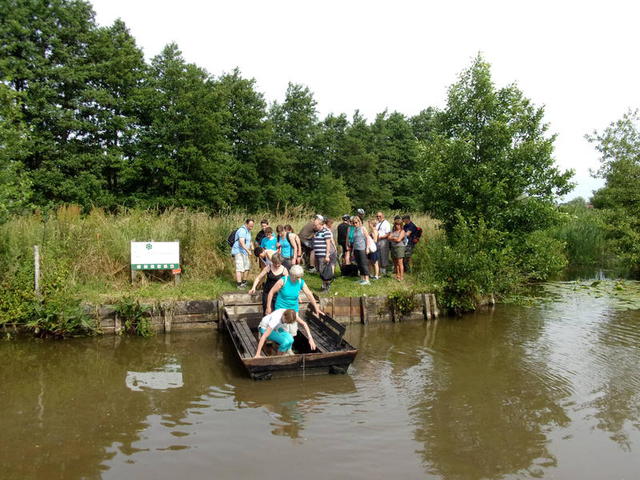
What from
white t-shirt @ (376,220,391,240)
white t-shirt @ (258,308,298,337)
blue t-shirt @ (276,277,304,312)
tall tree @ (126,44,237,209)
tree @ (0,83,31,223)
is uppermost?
tall tree @ (126,44,237,209)

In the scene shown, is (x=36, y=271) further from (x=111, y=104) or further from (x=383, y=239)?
(x=111, y=104)

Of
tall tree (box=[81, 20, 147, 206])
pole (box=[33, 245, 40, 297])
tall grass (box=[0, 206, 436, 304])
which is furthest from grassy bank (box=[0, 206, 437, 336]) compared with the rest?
tall tree (box=[81, 20, 147, 206])

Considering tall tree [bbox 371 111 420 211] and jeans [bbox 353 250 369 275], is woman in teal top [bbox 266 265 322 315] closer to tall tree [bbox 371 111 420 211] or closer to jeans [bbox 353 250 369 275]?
jeans [bbox 353 250 369 275]

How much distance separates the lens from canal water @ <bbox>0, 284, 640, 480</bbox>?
541cm

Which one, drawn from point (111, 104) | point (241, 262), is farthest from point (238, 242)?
point (111, 104)

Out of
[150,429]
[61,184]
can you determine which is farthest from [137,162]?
[150,429]

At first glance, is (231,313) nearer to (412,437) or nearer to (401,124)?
(412,437)

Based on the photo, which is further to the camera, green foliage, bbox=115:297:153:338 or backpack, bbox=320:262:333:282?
backpack, bbox=320:262:333:282

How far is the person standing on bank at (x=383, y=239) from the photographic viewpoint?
1352cm

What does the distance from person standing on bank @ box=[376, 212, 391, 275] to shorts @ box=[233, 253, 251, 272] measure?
3.62 meters

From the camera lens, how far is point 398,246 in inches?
524

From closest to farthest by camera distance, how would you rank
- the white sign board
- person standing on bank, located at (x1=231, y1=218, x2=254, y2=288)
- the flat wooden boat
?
the flat wooden boat, the white sign board, person standing on bank, located at (x1=231, y1=218, x2=254, y2=288)

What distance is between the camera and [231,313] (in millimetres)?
11039

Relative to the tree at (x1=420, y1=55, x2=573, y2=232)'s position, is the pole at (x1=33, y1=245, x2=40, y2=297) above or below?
below
